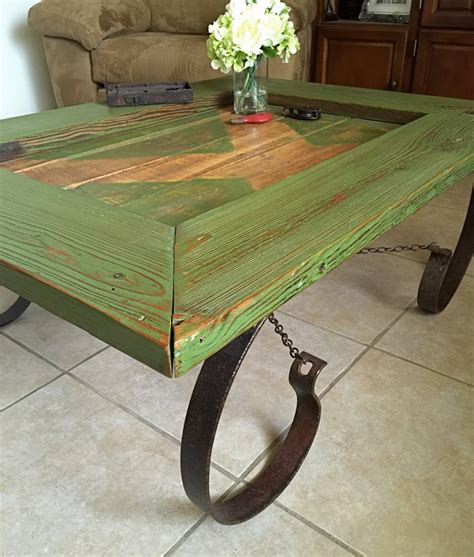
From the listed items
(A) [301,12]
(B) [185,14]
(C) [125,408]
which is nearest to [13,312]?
(C) [125,408]

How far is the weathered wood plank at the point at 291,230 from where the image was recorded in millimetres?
521

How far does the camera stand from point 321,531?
33.1 inches

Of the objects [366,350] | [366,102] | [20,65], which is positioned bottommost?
[366,350]

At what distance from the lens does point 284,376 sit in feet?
3.86

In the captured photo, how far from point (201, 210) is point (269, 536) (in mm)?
495

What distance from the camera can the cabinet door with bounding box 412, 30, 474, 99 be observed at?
7.54 feet

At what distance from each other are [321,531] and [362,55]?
2.27 metres

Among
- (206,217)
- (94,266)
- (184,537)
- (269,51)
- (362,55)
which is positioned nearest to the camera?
(94,266)

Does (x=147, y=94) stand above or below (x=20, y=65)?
above

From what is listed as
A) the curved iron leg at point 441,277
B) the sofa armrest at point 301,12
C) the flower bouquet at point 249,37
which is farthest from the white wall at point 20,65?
the curved iron leg at point 441,277

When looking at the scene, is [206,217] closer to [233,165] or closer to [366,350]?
[233,165]

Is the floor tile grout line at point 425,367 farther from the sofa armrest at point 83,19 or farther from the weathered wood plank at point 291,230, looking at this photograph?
the sofa armrest at point 83,19

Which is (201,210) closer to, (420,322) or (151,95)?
(151,95)

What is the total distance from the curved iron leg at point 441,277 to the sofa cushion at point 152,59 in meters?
1.29
